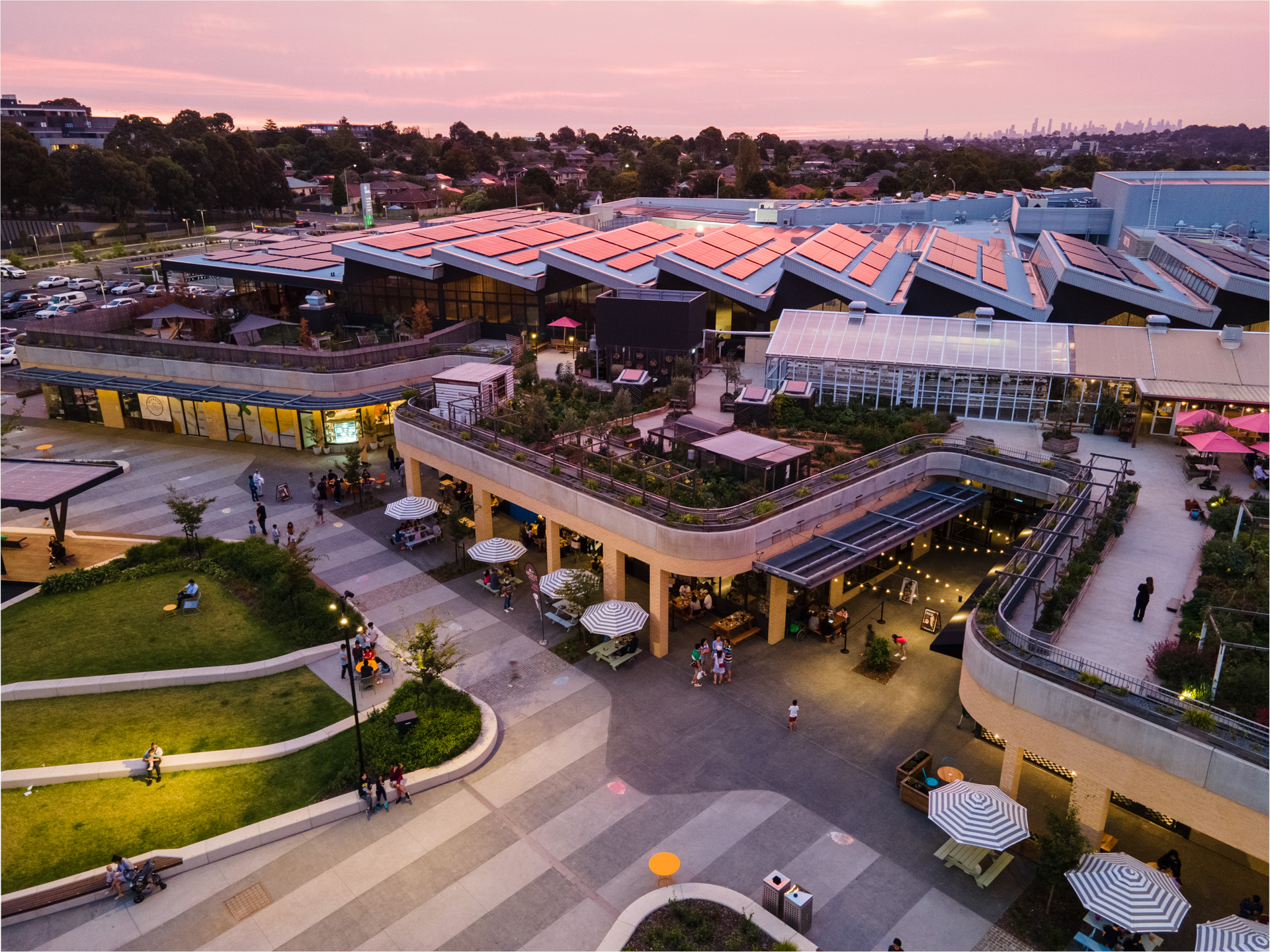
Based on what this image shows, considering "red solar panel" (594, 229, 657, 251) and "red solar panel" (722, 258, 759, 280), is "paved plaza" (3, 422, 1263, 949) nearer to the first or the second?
"red solar panel" (722, 258, 759, 280)

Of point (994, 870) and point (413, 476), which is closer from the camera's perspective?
point (994, 870)

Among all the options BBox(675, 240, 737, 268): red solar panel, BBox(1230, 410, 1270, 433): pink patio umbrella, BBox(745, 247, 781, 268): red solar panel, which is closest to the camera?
BBox(1230, 410, 1270, 433): pink patio umbrella

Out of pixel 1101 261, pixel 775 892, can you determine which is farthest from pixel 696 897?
pixel 1101 261

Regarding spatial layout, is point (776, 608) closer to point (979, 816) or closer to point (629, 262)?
point (979, 816)

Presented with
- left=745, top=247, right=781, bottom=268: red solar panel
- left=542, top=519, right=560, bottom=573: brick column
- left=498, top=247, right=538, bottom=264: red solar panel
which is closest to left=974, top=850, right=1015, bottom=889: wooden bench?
left=542, top=519, right=560, bottom=573: brick column

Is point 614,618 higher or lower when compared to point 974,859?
higher

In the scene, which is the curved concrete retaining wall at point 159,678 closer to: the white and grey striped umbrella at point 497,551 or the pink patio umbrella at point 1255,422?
the white and grey striped umbrella at point 497,551

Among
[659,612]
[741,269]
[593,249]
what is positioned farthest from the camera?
[593,249]
